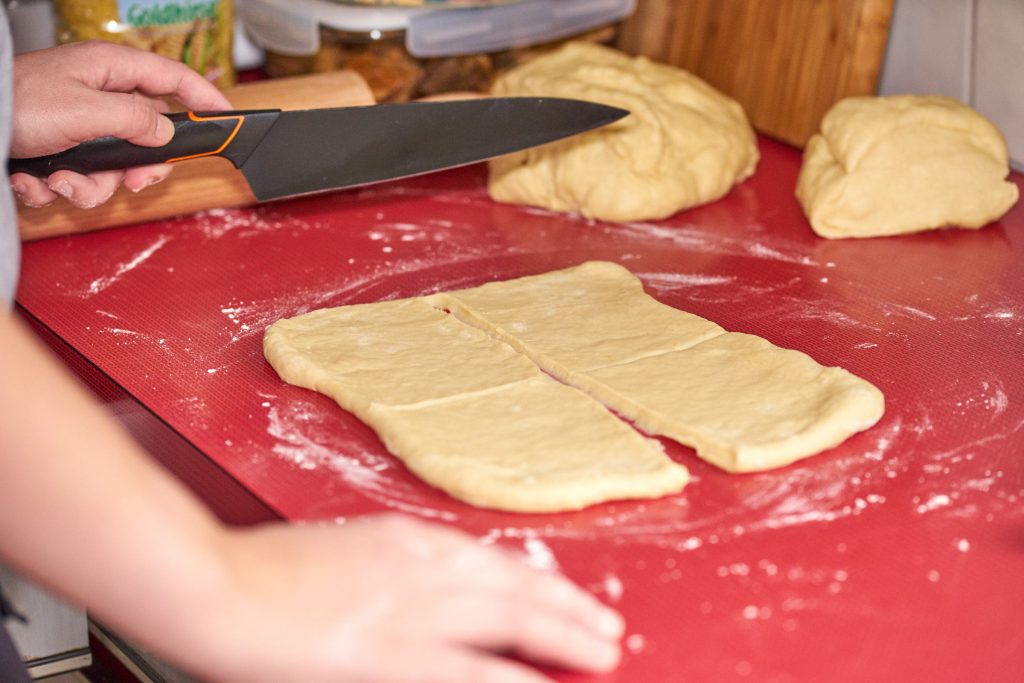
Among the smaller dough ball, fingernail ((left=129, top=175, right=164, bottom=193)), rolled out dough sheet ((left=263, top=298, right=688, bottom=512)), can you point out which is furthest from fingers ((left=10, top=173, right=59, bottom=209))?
the smaller dough ball

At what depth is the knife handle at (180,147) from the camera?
1425mm

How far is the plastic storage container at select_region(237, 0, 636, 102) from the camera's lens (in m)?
2.02

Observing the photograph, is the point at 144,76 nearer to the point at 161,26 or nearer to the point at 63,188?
the point at 63,188

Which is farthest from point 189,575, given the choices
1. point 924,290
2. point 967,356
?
point 924,290

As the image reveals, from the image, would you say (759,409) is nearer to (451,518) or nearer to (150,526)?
(451,518)

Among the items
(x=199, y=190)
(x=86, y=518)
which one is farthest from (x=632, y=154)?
(x=86, y=518)

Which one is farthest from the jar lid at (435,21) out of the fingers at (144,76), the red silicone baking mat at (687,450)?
the fingers at (144,76)

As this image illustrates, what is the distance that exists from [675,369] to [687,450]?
14 centimetres

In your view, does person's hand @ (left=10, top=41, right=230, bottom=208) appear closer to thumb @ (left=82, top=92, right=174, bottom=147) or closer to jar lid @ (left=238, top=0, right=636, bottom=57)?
thumb @ (left=82, top=92, right=174, bottom=147)

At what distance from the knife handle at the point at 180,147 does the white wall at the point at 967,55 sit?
44.6 inches

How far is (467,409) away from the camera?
1.22 meters

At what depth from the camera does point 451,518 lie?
1080 millimetres

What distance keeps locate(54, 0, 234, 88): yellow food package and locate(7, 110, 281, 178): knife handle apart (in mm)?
494

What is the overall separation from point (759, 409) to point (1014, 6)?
1.01 metres
